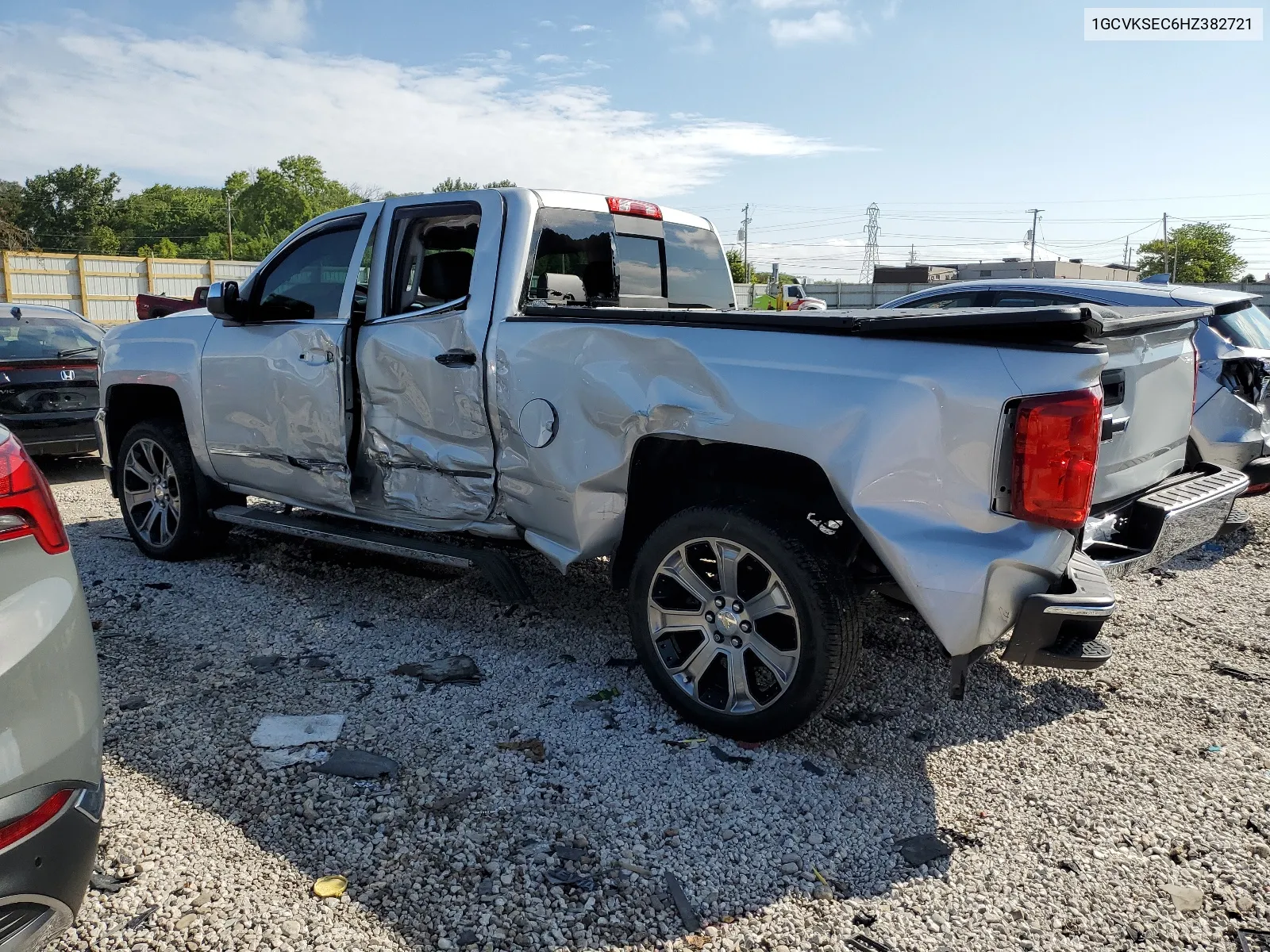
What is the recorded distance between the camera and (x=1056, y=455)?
277cm

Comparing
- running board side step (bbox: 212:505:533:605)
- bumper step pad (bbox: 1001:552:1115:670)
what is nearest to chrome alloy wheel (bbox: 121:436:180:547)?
running board side step (bbox: 212:505:533:605)

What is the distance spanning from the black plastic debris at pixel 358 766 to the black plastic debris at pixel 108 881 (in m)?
0.71

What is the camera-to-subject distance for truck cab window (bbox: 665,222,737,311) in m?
5.23

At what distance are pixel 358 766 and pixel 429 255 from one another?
8.12 feet

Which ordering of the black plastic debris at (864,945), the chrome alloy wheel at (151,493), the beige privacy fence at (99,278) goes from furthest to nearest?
the beige privacy fence at (99,278)
the chrome alloy wheel at (151,493)
the black plastic debris at (864,945)

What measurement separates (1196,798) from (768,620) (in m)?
1.53

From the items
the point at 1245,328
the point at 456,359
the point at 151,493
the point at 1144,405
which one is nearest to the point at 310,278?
the point at 456,359

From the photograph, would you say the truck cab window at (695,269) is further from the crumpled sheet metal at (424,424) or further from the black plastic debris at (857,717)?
the black plastic debris at (857,717)

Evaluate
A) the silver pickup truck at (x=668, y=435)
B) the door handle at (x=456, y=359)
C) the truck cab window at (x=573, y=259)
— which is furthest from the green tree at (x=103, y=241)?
the door handle at (x=456, y=359)

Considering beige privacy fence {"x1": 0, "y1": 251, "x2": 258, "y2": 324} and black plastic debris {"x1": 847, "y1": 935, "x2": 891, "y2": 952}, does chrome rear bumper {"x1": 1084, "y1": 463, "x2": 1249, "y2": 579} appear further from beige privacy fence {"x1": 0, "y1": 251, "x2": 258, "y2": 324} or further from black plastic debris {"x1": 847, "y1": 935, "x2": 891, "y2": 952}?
beige privacy fence {"x1": 0, "y1": 251, "x2": 258, "y2": 324}

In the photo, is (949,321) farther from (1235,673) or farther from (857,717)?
(1235,673)

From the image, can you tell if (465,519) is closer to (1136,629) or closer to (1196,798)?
(1196,798)

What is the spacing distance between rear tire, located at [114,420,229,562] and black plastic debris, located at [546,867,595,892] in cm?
381

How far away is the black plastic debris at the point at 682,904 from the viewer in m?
2.53
